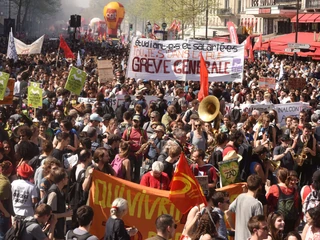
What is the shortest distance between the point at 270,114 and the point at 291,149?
7.86 ft

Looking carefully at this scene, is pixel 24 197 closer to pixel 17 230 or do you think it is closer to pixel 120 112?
pixel 17 230

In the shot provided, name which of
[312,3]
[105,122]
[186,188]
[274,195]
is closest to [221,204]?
[186,188]

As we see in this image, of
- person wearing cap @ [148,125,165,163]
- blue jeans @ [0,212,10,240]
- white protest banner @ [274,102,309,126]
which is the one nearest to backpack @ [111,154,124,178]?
person wearing cap @ [148,125,165,163]

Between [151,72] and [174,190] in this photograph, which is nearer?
[174,190]

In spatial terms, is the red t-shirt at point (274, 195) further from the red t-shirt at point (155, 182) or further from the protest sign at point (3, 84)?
the protest sign at point (3, 84)

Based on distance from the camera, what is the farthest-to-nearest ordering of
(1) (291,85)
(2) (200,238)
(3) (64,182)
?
(1) (291,85) < (3) (64,182) < (2) (200,238)

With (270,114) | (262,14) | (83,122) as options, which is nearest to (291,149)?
(270,114)

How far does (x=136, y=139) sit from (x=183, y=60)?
6.40 m

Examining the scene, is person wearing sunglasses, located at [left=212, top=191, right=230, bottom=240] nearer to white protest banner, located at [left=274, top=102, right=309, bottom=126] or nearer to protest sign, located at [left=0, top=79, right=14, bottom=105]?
protest sign, located at [left=0, top=79, right=14, bottom=105]

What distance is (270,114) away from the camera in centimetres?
1373

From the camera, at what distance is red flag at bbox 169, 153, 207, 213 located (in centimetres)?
729

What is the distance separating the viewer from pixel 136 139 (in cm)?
1184

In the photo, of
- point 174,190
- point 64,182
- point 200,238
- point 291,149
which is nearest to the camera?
point 200,238

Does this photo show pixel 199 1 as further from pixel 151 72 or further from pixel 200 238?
pixel 200 238
